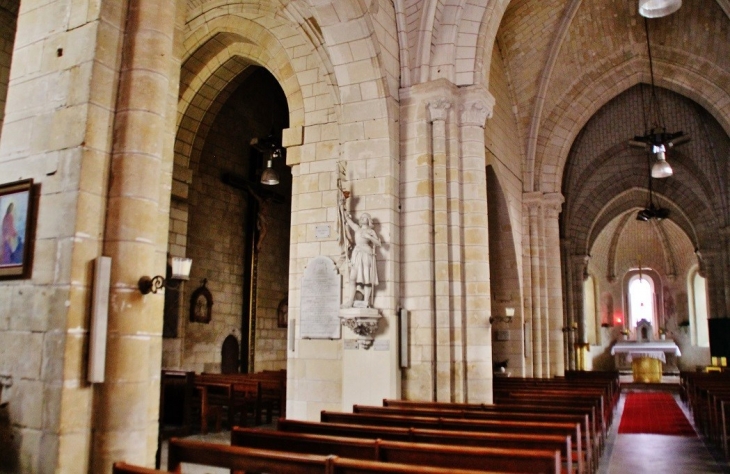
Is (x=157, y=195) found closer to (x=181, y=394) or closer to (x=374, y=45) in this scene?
(x=374, y=45)

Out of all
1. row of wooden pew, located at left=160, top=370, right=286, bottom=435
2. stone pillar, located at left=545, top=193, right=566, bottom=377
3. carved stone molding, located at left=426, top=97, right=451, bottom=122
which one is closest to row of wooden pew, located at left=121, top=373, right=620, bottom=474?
row of wooden pew, located at left=160, top=370, right=286, bottom=435

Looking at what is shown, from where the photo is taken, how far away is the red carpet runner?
10434mm

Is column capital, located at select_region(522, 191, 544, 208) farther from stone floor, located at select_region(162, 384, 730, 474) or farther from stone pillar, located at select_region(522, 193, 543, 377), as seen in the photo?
stone floor, located at select_region(162, 384, 730, 474)

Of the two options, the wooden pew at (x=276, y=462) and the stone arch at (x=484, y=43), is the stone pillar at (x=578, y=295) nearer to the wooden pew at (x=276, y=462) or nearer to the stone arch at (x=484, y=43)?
the stone arch at (x=484, y=43)

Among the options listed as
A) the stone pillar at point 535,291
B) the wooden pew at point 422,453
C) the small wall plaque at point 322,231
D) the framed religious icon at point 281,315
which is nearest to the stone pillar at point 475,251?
the small wall plaque at point 322,231

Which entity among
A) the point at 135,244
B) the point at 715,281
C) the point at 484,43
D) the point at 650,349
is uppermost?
the point at 484,43

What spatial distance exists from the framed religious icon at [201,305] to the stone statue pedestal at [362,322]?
5.94 metres

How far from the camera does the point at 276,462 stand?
350 cm

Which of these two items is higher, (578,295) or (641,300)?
(641,300)

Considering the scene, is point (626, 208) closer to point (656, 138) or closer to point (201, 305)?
point (656, 138)

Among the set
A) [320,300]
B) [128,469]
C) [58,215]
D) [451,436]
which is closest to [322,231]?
[320,300]

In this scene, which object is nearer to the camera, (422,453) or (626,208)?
(422,453)

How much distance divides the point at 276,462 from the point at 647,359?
2189cm

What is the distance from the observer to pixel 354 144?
336 inches
